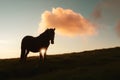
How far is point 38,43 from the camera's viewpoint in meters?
29.5

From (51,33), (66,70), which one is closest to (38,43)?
(51,33)

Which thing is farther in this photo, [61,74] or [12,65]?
[12,65]

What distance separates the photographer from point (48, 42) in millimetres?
28922

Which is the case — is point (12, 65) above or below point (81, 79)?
above

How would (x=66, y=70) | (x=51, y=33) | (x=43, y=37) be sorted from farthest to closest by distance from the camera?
(x=43, y=37)
(x=51, y=33)
(x=66, y=70)

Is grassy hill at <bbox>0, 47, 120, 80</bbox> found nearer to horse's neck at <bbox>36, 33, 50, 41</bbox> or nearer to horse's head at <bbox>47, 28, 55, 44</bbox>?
horse's neck at <bbox>36, 33, 50, 41</bbox>

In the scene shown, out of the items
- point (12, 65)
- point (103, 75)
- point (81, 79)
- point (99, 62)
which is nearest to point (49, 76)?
point (81, 79)

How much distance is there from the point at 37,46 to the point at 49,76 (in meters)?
5.81

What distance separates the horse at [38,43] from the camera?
94.6 ft

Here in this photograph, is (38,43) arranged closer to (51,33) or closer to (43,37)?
(43,37)

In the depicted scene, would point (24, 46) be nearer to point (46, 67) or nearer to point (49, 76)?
point (46, 67)

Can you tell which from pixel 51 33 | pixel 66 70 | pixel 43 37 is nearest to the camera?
pixel 66 70

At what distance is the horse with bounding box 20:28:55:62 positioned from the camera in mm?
28844

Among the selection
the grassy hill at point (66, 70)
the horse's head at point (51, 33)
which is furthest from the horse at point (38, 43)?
the grassy hill at point (66, 70)
